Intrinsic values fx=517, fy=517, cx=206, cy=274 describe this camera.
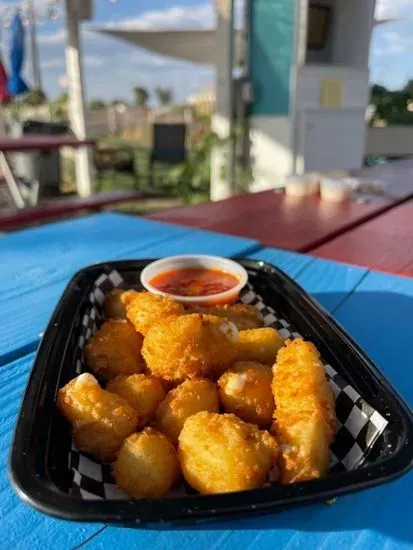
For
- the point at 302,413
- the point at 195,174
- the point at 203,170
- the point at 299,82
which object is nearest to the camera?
the point at 302,413

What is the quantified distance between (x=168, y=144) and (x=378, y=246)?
6562 mm

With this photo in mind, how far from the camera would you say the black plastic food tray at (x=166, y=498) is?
1.67 feet

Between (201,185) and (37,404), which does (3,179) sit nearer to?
(201,185)

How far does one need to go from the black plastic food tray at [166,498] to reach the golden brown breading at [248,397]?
0.13 m

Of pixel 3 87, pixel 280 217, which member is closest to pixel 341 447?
pixel 280 217

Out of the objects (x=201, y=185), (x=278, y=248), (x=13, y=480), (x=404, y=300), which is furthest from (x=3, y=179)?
(x=13, y=480)

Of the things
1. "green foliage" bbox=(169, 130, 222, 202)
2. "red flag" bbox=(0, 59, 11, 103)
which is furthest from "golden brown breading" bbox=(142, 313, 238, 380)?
"red flag" bbox=(0, 59, 11, 103)

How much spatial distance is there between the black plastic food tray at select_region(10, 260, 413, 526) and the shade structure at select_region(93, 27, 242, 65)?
6.27 m

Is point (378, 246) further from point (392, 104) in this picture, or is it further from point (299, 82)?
point (392, 104)

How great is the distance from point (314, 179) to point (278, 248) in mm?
1081

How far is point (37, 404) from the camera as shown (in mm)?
669

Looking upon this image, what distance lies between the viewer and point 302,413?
656 mm

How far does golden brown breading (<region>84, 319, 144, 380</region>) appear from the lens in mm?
832

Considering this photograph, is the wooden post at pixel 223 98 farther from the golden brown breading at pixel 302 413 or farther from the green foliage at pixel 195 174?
the golden brown breading at pixel 302 413
